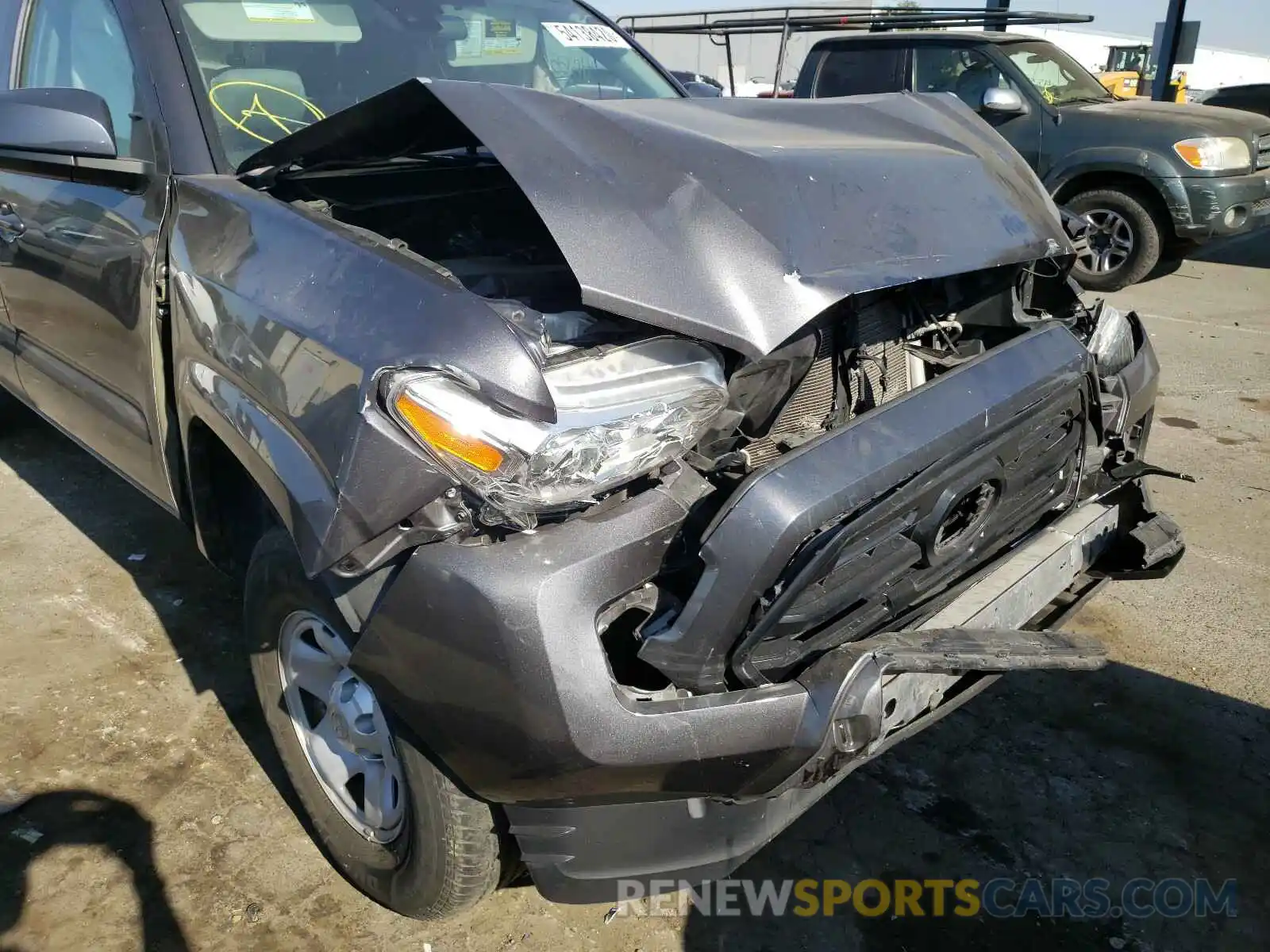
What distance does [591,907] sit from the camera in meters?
2.24

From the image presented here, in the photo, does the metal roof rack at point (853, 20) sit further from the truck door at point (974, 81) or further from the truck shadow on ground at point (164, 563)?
the truck shadow on ground at point (164, 563)

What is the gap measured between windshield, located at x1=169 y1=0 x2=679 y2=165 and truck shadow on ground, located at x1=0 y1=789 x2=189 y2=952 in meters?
1.60

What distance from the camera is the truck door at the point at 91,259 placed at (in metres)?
2.48

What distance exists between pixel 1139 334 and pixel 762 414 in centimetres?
135

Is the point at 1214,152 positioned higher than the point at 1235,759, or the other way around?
the point at 1214,152

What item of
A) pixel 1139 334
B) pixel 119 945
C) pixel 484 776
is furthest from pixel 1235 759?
Answer: pixel 119 945

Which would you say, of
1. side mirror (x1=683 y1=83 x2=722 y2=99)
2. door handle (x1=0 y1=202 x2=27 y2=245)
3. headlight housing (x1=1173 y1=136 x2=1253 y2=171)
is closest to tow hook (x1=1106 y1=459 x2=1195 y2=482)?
side mirror (x1=683 y1=83 x2=722 y2=99)

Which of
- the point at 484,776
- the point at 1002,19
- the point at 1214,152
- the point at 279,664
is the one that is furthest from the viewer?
the point at 1214,152

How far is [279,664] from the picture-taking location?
223 centimetres

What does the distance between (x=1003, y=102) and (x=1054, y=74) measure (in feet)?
2.68

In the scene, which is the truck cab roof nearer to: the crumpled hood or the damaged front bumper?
the crumpled hood

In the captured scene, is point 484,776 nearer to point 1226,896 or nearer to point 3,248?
point 1226,896

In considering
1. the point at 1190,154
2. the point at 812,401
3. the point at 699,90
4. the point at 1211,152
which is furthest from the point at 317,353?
the point at 1211,152

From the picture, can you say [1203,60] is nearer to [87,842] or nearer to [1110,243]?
[1110,243]
